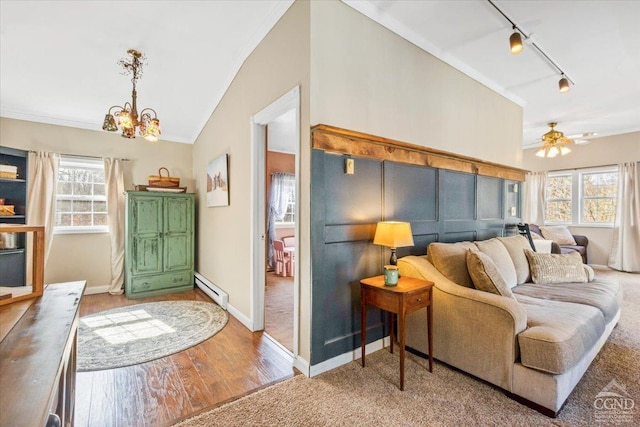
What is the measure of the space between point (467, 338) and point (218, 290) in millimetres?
3023

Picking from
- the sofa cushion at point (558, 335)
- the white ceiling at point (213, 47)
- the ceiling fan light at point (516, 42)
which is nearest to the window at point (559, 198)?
the white ceiling at point (213, 47)

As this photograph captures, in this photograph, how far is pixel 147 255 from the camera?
14.4 feet

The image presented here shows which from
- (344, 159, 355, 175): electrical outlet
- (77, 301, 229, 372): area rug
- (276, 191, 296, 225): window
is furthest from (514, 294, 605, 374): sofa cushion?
(276, 191, 296, 225): window

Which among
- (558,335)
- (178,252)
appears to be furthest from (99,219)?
(558,335)

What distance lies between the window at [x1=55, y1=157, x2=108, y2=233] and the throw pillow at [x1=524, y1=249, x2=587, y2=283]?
589 cm

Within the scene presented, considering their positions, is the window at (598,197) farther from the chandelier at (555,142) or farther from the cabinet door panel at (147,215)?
the cabinet door panel at (147,215)

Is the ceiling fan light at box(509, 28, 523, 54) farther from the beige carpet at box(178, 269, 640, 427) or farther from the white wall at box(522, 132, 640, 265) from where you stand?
the white wall at box(522, 132, 640, 265)

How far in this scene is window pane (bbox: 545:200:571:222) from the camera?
22.1ft

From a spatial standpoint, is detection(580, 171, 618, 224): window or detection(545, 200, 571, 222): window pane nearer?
detection(580, 171, 618, 224): window

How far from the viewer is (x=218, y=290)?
12.9ft

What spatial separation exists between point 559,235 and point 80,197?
29.1ft

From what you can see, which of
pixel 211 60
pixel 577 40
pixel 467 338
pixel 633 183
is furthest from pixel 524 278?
pixel 633 183

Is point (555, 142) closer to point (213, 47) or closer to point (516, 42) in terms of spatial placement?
point (516, 42)

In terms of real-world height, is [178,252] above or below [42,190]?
below
